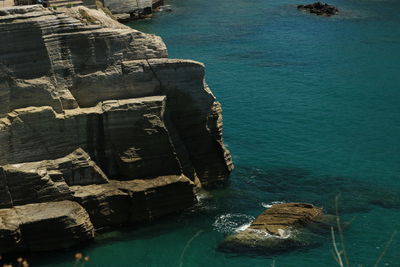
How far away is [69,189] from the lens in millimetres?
31578

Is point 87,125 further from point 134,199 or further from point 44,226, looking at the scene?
point 44,226

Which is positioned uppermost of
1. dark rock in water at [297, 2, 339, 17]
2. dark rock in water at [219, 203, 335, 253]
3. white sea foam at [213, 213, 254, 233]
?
dark rock in water at [297, 2, 339, 17]

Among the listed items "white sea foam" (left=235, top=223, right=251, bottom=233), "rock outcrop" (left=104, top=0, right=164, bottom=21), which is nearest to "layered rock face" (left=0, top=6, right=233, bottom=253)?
"white sea foam" (left=235, top=223, right=251, bottom=233)

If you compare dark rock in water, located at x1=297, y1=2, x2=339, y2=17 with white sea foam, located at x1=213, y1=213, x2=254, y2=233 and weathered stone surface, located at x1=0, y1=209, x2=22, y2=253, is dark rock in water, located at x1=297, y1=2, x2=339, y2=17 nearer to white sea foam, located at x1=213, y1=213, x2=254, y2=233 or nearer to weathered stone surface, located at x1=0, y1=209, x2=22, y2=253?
white sea foam, located at x1=213, y1=213, x2=254, y2=233

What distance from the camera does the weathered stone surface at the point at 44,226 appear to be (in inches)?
1163

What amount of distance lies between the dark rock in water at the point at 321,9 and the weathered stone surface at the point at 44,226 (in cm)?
5276

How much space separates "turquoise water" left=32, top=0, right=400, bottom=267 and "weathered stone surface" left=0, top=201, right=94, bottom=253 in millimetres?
669

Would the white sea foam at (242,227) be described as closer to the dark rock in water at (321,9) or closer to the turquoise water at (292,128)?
the turquoise water at (292,128)

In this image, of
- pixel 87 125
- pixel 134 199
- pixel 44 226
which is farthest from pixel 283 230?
pixel 44 226

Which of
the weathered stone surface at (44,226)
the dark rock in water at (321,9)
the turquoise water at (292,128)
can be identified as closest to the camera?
the weathered stone surface at (44,226)

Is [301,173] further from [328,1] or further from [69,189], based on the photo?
[328,1]

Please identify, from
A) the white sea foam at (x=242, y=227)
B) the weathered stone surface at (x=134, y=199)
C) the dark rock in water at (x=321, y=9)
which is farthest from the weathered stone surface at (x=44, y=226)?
the dark rock in water at (x=321, y=9)

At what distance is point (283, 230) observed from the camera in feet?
104

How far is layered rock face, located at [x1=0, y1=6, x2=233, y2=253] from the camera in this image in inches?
1208
